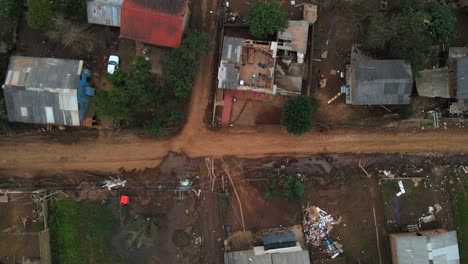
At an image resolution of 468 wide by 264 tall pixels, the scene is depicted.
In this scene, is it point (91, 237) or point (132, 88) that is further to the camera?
point (91, 237)

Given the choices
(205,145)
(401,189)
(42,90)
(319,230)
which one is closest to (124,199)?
(205,145)

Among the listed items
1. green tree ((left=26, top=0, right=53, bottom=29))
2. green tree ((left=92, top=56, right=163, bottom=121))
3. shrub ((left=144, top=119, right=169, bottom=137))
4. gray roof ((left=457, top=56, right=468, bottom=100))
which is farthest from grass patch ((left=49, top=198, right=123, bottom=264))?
gray roof ((left=457, top=56, right=468, bottom=100))

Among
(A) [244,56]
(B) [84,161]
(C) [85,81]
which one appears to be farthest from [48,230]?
(A) [244,56]

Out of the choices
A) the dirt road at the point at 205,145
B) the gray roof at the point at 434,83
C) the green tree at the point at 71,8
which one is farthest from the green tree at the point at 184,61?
the gray roof at the point at 434,83

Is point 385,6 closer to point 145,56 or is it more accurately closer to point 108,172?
point 145,56

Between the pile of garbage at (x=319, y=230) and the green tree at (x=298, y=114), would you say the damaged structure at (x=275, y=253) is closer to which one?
the pile of garbage at (x=319, y=230)

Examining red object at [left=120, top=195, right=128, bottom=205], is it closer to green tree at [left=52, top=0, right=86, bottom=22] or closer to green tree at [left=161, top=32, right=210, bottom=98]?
green tree at [left=161, top=32, right=210, bottom=98]
